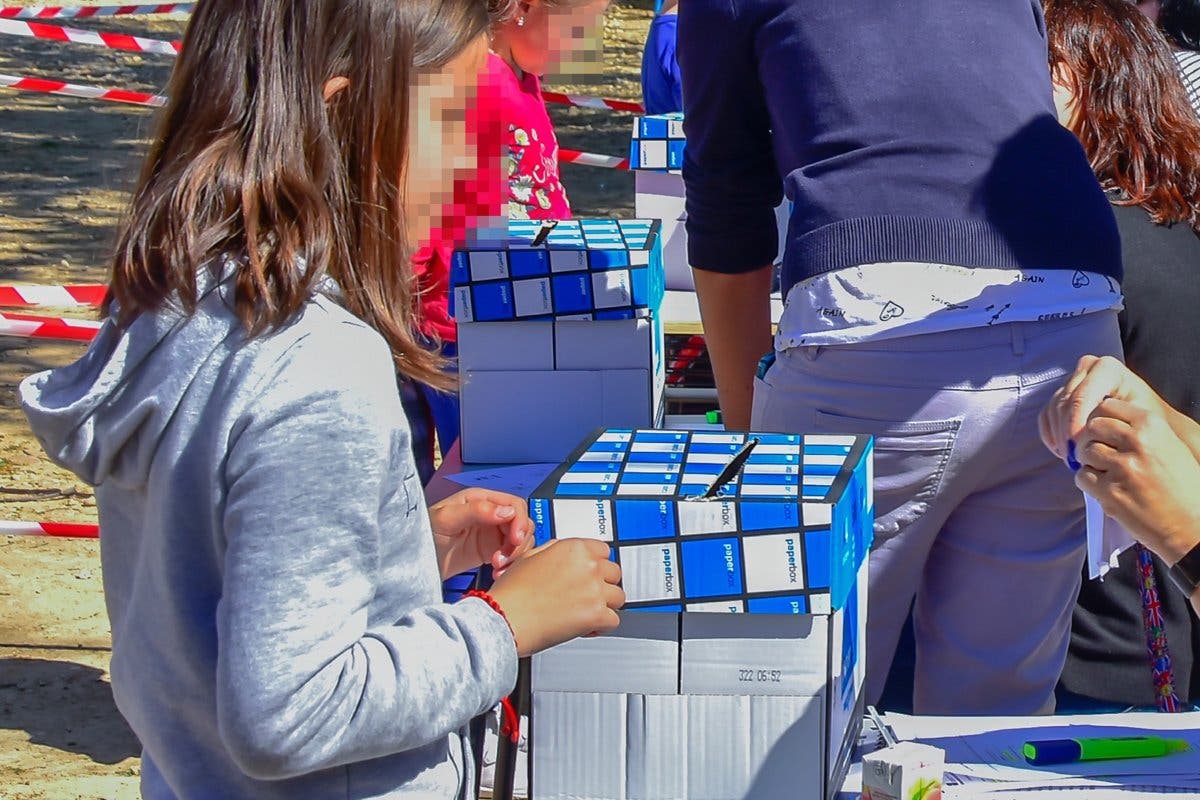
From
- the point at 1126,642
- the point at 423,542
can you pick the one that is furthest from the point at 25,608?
the point at 423,542

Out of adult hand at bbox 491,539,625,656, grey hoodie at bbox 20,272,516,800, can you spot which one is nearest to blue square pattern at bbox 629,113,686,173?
adult hand at bbox 491,539,625,656

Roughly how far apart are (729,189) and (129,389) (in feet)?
3.78

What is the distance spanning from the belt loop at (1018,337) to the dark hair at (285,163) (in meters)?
0.83

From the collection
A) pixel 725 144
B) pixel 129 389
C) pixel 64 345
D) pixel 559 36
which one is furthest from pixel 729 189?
pixel 64 345

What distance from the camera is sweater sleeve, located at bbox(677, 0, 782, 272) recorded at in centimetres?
197

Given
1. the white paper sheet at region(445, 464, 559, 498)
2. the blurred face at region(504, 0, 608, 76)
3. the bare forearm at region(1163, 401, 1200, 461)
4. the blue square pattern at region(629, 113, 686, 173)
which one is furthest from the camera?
the blue square pattern at region(629, 113, 686, 173)

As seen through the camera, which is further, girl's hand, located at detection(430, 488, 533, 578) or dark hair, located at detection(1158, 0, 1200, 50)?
dark hair, located at detection(1158, 0, 1200, 50)

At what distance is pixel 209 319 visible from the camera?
1143 mm

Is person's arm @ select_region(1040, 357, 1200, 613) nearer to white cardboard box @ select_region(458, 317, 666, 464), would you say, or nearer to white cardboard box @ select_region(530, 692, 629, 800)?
white cardboard box @ select_region(530, 692, 629, 800)

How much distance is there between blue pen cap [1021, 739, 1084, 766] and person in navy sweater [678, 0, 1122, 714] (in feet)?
0.98

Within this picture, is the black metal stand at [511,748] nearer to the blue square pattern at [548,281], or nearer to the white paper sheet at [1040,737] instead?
the white paper sheet at [1040,737]

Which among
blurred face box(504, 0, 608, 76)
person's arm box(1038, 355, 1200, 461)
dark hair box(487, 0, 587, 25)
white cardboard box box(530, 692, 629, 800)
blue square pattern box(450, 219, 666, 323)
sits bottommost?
white cardboard box box(530, 692, 629, 800)

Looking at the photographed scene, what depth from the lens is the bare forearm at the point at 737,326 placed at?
2.20 m

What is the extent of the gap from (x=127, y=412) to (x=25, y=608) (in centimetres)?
304
